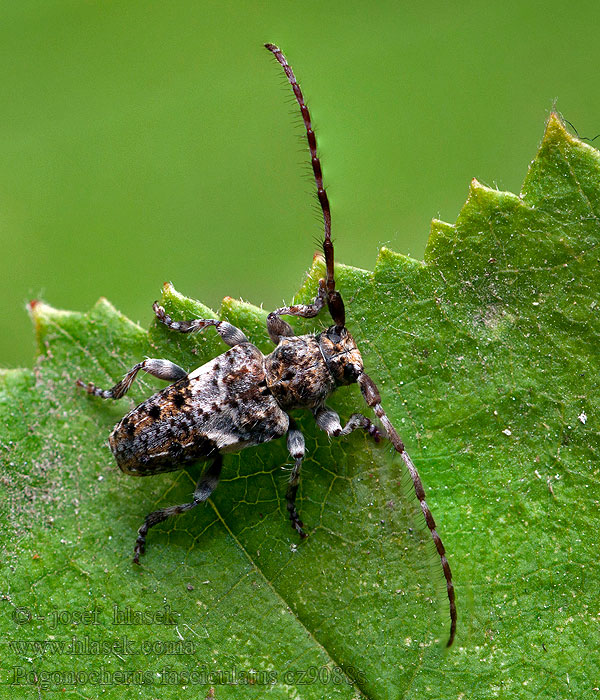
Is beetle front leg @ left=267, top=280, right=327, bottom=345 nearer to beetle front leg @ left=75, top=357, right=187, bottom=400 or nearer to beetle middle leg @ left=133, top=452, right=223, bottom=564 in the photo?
beetle front leg @ left=75, top=357, right=187, bottom=400

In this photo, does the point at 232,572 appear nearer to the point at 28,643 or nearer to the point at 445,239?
the point at 28,643

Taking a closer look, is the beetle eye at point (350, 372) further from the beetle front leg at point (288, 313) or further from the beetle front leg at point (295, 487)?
the beetle front leg at point (295, 487)

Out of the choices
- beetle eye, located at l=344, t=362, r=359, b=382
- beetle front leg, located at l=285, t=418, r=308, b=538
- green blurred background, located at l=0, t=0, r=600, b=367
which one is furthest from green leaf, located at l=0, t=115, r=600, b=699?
green blurred background, located at l=0, t=0, r=600, b=367

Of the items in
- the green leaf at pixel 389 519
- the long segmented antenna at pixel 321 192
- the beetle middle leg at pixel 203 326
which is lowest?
the green leaf at pixel 389 519

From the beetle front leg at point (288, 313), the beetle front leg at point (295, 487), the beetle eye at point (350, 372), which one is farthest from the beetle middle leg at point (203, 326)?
the beetle front leg at point (295, 487)

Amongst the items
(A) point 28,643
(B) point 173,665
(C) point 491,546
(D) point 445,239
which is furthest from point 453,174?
(A) point 28,643

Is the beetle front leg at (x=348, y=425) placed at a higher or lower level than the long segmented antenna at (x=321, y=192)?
lower

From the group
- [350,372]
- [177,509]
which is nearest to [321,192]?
[350,372]
